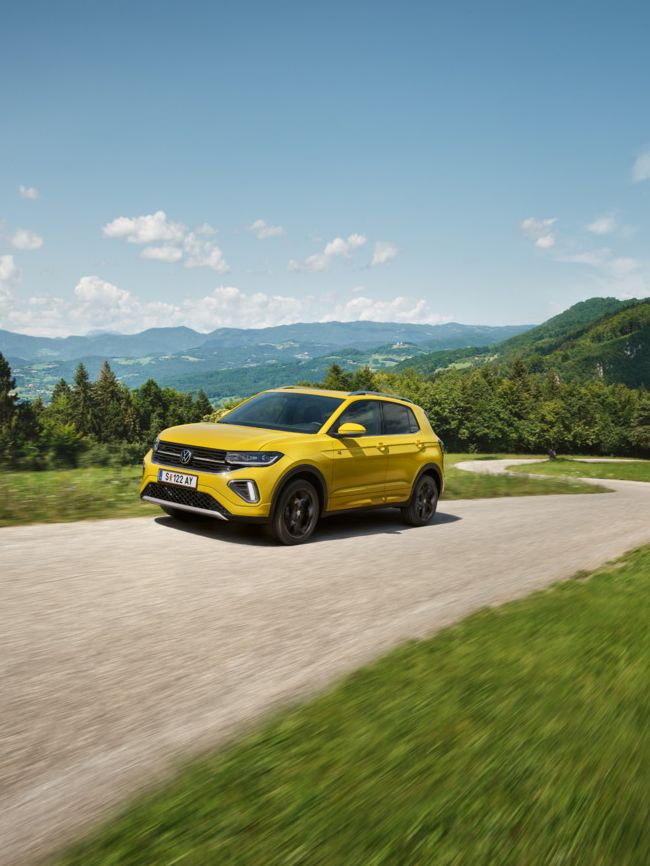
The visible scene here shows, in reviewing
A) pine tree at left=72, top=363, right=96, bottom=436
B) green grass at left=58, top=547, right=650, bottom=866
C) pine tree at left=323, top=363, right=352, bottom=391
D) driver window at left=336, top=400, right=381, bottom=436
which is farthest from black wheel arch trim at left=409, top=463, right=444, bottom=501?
pine tree at left=72, top=363, right=96, bottom=436

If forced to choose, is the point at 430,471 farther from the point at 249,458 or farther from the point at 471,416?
the point at 471,416

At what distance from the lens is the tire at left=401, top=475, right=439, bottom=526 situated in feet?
35.7

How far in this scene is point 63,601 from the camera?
560cm

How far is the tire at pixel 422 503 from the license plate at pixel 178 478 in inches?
139

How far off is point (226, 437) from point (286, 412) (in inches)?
57.0

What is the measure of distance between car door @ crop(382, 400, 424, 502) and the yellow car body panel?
13 mm

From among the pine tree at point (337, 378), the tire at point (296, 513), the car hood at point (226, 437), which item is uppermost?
the pine tree at point (337, 378)

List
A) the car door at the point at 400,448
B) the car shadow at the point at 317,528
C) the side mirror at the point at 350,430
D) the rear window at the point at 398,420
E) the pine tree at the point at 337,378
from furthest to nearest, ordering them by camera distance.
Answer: the pine tree at the point at 337,378
the rear window at the point at 398,420
the car door at the point at 400,448
the side mirror at the point at 350,430
the car shadow at the point at 317,528

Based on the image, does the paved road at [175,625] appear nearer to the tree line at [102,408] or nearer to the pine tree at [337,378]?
the tree line at [102,408]

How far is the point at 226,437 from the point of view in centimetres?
866

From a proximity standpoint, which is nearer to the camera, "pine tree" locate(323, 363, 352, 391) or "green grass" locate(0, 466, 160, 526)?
"green grass" locate(0, 466, 160, 526)

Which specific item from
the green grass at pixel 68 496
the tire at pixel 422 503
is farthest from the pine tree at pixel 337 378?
the tire at pixel 422 503

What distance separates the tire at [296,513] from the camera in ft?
27.8

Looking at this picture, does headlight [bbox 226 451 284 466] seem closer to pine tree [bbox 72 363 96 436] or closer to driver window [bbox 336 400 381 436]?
driver window [bbox 336 400 381 436]
